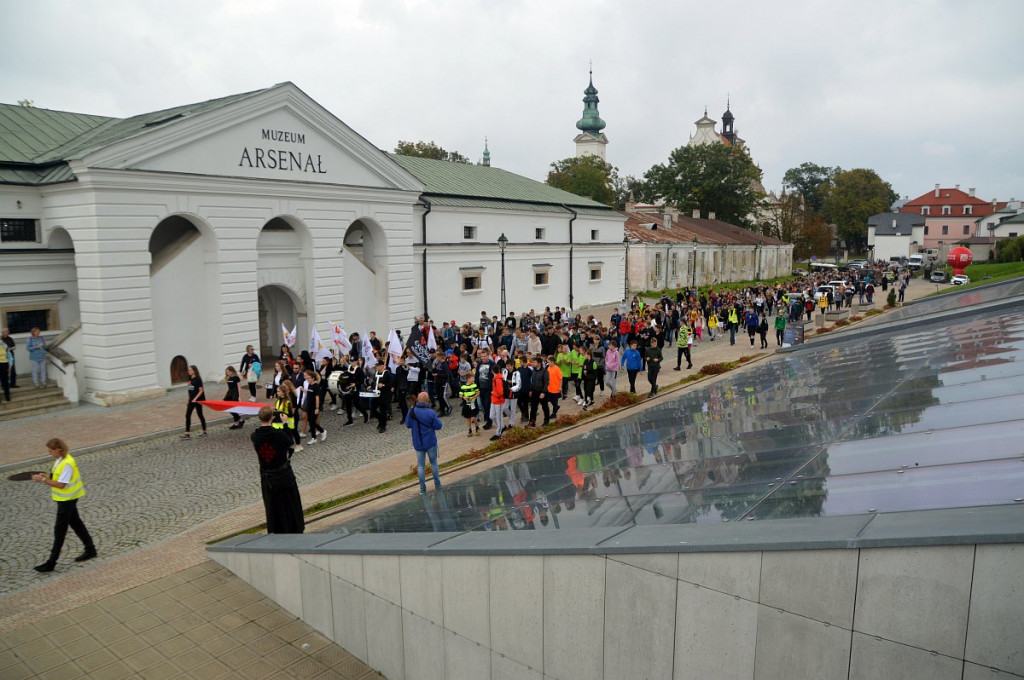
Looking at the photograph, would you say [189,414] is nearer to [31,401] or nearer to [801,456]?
[31,401]

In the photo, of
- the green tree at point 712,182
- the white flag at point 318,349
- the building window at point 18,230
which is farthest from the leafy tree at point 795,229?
the building window at point 18,230

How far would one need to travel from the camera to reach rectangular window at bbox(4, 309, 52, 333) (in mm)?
22578

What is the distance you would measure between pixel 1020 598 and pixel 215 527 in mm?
11288

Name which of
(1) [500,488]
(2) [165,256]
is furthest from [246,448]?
(2) [165,256]

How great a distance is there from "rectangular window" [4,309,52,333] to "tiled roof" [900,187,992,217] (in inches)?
5276

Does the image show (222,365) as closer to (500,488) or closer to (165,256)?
(165,256)

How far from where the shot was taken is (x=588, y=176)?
81.6 meters

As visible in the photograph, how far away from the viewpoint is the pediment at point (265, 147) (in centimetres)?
2222

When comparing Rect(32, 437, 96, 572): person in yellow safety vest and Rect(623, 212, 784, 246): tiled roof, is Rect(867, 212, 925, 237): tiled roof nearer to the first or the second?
Rect(623, 212, 784, 246): tiled roof

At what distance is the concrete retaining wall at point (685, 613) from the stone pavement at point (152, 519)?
122 centimetres

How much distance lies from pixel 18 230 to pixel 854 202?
121 meters

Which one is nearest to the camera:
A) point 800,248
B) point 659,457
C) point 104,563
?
point 659,457

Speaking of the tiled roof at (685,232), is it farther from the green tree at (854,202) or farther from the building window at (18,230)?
the green tree at (854,202)

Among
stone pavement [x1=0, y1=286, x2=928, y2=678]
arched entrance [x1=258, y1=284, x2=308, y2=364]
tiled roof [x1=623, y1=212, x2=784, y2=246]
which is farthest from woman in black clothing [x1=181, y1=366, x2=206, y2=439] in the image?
tiled roof [x1=623, y1=212, x2=784, y2=246]
